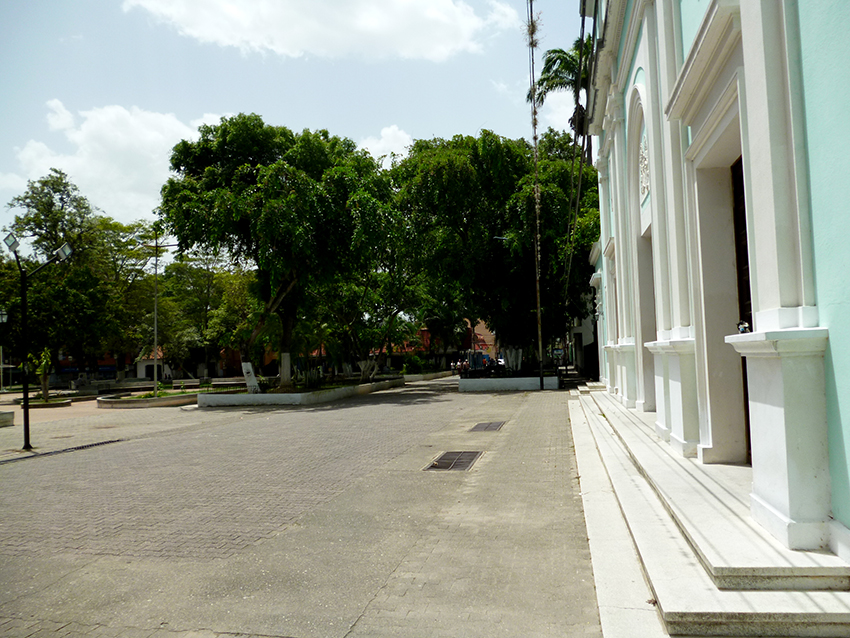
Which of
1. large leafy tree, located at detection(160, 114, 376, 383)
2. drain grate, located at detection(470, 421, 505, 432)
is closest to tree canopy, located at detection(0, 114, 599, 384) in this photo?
large leafy tree, located at detection(160, 114, 376, 383)

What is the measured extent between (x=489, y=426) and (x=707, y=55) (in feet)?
35.5

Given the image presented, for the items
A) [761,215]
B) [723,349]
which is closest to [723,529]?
[761,215]

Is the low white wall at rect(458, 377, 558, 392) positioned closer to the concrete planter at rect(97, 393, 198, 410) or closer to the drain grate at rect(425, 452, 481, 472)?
the concrete planter at rect(97, 393, 198, 410)

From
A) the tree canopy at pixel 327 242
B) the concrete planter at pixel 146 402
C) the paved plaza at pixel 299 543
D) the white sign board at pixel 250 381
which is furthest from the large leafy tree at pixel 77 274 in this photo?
the paved plaza at pixel 299 543

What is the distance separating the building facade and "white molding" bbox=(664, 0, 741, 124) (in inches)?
0.7

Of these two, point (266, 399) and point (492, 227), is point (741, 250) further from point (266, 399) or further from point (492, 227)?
point (492, 227)

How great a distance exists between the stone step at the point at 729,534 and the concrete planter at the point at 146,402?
25.0 meters

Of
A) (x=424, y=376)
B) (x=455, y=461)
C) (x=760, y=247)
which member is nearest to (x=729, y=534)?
(x=760, y=247)

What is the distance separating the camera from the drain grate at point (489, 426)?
1408 cm

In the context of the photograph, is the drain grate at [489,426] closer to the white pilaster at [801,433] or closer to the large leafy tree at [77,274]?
the white pilaster at [801,433]

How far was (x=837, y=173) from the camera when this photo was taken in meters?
3.37

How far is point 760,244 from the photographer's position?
410 centimetres

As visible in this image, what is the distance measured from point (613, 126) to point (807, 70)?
9236 millimetres

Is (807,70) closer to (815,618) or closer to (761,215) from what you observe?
(761,215)
